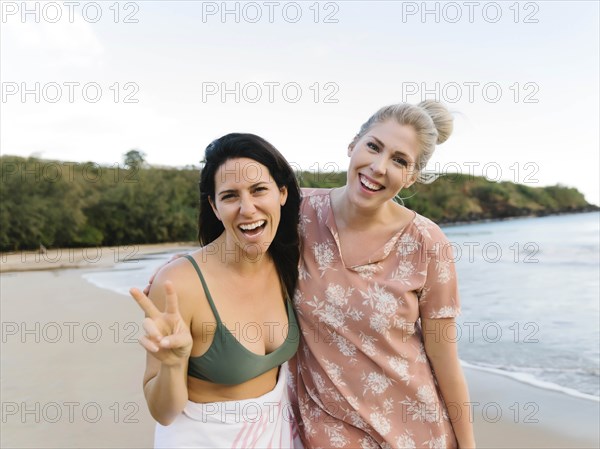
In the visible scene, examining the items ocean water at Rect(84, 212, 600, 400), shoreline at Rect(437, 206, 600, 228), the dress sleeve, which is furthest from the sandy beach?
shoreline at Rect(437, 206, 600, 228)

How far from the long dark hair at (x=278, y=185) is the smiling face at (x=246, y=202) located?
0.03m

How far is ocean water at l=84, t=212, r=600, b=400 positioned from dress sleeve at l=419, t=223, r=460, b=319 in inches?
2.5

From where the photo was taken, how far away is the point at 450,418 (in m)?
2.24

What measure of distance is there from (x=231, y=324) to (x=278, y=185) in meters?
0.54

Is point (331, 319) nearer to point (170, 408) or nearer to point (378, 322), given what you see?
point (378, 322)

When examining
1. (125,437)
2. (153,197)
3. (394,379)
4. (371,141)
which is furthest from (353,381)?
(153,197)

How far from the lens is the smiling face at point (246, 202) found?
6.39 feet

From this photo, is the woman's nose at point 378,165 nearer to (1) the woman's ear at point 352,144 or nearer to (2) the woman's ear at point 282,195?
(1) the woman's ear at point 352,144

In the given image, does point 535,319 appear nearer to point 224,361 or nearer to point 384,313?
point 384,313

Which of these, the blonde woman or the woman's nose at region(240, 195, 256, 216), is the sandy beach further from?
the woman's nose at region(240, 195, 256, 216)

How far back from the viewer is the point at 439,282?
2.08m

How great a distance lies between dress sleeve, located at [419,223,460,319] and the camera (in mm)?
2076

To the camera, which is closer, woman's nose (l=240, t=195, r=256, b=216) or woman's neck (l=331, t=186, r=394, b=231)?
woman's nose (l=240, t=195, r=256, b=216)

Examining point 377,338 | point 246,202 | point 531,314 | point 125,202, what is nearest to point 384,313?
point 377,338
